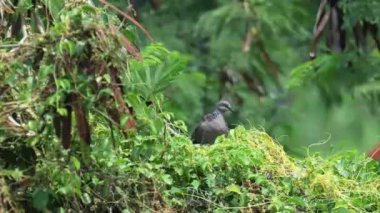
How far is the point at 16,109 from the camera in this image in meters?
4.16

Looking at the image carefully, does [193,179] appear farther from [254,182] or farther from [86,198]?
[86,198]

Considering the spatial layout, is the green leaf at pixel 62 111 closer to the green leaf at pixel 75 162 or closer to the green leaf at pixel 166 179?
the green leaf at pixel 75 162

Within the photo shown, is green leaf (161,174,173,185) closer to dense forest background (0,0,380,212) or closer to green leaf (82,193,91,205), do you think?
dense forest background (0,0,380,212)

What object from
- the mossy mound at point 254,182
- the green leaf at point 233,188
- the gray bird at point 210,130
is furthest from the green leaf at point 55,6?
the gray bird at point 210,130

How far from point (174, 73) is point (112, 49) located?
41.1 inches

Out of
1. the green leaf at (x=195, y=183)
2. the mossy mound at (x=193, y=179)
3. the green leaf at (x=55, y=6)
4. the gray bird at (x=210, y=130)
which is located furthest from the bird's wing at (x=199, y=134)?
the green leaf at (x=55, y=6)

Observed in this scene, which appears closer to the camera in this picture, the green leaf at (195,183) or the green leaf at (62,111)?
the green leaf at (62,111)

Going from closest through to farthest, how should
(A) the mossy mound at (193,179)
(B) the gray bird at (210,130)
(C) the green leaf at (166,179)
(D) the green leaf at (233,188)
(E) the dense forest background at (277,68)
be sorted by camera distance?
1. (A) the mossy mound at (193,179)
2. (C) the green leaf at (166,179)
3. (D) the green leaf at (233,188)
4. (B) the gray bird at (210,130)
5. (E) the dense forest background at (277,68)

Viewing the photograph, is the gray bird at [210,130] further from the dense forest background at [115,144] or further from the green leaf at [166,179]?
the green leaf at [166,179]

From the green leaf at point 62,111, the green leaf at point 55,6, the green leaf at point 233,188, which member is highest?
the green leaf at point 55,6

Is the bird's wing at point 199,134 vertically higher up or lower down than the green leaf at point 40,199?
higher up

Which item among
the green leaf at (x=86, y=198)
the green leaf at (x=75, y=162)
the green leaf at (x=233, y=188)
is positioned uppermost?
the green leaf at (x=233, y=188)

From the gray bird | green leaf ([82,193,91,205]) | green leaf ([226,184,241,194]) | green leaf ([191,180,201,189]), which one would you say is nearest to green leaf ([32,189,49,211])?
green leaf ([82,193,91,205])

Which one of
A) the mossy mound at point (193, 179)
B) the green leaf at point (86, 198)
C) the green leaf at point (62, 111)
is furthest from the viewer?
the green leaf at point (86, 198)
